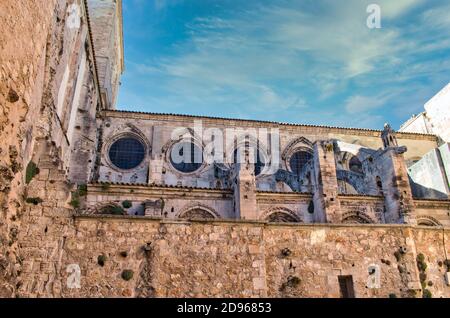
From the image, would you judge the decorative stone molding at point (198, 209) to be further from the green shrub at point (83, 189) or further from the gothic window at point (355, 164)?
the gothic window at point (355, 164)

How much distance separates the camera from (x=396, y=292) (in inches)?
313

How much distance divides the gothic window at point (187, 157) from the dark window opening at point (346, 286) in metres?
12.9

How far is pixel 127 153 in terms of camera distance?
19.7 m

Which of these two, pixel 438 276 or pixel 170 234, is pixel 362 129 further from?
pixel 170 234

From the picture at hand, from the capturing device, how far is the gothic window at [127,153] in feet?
63.1

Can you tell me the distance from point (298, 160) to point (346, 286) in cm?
1454

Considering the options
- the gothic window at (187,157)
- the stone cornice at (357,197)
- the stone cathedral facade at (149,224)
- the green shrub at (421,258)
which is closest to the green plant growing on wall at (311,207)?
the stone cathedral facade at (149,224)

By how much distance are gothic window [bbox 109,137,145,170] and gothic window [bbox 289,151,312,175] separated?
9.19m

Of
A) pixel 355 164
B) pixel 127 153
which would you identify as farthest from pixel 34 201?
pixel 355 164

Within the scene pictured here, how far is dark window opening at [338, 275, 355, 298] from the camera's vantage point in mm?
7818

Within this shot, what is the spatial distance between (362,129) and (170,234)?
788 inches

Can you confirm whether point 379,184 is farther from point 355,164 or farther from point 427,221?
point 355,164

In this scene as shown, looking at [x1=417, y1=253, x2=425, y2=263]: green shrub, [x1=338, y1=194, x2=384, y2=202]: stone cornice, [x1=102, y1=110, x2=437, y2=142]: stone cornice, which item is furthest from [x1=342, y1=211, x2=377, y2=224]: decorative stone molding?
[x1=102, y1=110, x2=437, y2=142]: stone cornice
